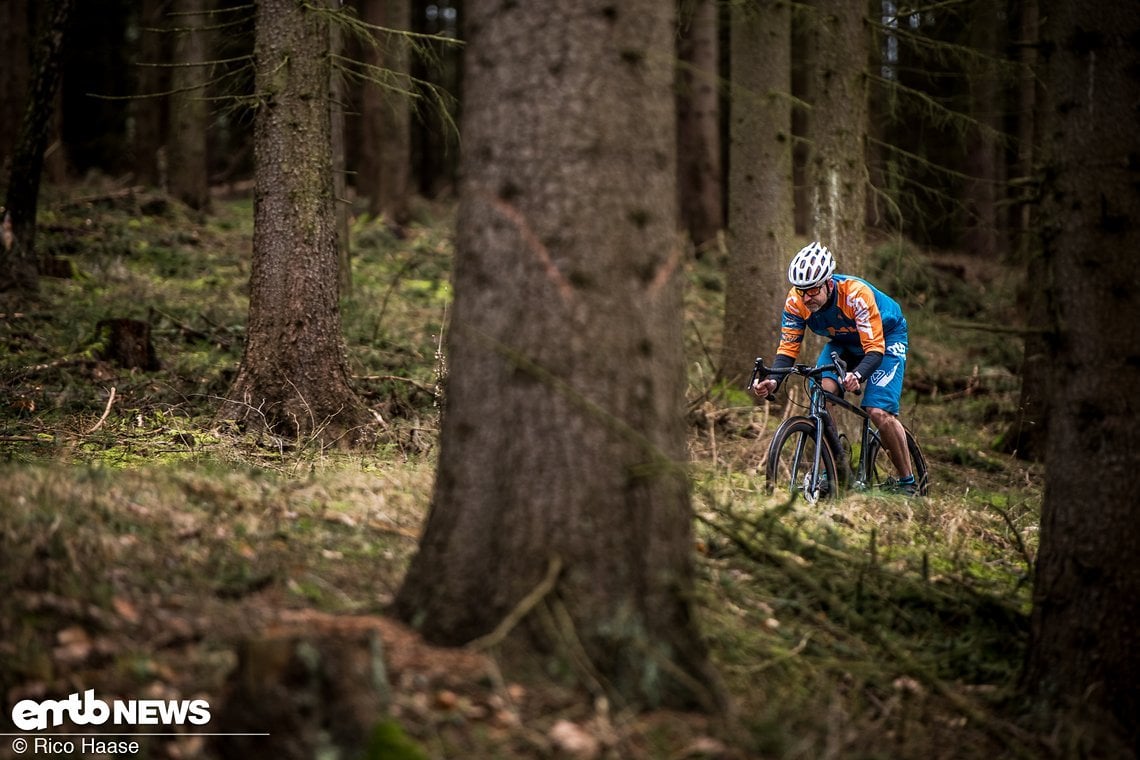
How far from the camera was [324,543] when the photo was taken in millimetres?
5215

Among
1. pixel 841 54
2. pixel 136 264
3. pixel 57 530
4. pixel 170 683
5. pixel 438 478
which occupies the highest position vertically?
pixel 841 54

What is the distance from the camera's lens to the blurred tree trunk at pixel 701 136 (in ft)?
60.7

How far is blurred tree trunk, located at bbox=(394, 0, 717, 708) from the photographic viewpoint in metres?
3.96

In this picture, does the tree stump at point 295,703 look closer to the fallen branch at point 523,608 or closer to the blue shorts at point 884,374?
the fallen branch at point 523,608

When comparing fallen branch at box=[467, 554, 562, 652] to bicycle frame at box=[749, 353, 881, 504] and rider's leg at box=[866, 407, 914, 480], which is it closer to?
bicycle frame at box=[749, 353, 881, 504]

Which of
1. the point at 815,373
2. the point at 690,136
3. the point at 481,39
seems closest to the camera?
the point at 481,39

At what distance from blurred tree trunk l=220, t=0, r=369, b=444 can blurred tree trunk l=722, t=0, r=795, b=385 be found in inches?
199

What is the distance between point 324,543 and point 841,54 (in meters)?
7.51

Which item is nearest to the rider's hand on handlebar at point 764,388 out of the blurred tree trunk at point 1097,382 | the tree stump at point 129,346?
the blurred tree trunk at point 1097,382

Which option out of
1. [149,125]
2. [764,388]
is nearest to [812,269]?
[764,388]

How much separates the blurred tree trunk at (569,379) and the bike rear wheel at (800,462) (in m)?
3.57

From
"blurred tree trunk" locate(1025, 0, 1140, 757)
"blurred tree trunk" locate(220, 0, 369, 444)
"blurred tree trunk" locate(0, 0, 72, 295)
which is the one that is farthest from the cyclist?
"blurred tree trunk" locate(0, 0, 72, 295)

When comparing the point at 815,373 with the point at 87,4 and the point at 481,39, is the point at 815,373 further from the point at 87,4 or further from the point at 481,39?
the point at 87,4

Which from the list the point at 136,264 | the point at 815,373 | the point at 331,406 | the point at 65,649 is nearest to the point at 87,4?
the point at 136,264
